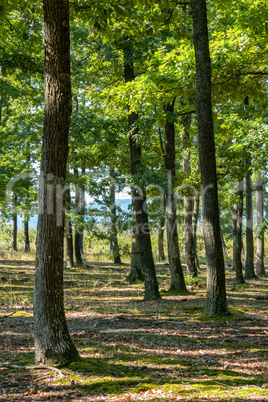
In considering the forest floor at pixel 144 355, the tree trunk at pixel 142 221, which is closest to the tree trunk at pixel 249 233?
the tree trunk at pixel 142 221

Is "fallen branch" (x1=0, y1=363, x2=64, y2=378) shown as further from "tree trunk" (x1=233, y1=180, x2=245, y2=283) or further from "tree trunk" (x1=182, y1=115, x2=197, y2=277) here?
"tree trunk" (x1=233, y1=180, x2=245, y2=283)

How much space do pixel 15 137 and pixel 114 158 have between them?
6070 mm

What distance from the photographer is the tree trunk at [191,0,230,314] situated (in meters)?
8.13

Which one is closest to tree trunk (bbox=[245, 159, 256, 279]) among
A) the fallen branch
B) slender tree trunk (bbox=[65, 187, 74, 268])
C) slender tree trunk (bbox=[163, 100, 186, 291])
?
slender tree trunk (bbox=[163, 100, 186, 291])

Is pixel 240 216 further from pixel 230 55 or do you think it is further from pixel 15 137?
pixel 15 137

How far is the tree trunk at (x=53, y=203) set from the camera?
4.46 meters

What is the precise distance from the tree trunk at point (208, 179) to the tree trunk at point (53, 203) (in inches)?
169

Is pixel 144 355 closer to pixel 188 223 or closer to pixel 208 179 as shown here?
pixel 208 179

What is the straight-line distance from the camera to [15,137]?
19.0 meters

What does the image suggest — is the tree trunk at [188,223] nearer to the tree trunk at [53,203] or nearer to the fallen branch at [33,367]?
the tree trunk at [53,203]

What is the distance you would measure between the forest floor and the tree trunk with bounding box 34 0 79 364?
0.33 m

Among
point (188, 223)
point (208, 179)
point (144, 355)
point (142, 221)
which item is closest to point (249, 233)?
point (188, 223)

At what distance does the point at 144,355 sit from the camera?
533 centimetres

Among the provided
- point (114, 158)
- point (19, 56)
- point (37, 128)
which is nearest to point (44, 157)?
point (19, 56)
